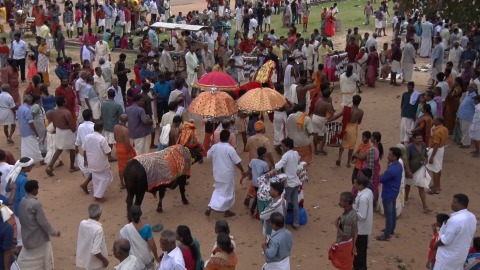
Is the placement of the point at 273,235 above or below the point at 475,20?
below

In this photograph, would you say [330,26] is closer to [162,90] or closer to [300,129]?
[162,90]

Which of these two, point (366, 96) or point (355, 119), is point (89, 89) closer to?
point (355, 119)

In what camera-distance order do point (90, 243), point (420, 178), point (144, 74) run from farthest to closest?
1. point (144, 74)
2. point (420, 178)
3. point (90, 243)

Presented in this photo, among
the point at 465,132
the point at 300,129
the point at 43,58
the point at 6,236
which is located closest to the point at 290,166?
the point at 300,129

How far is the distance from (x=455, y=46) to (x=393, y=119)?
417cm

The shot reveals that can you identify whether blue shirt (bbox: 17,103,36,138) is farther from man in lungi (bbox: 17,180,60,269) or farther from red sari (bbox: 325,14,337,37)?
red sari (bbox: 325,14,337,37)

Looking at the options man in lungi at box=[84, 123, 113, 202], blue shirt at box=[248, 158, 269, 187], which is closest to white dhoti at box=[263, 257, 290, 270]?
blue shirt at box=[248, 158, 269, 187]

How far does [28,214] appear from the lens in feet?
25.0

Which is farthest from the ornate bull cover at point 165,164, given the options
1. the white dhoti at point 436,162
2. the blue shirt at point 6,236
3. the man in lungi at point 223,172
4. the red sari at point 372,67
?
the red sari at point 372,67

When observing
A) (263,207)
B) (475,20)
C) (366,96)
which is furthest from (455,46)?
(263,207)

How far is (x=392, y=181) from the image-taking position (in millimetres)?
9078

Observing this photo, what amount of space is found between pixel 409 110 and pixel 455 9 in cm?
237

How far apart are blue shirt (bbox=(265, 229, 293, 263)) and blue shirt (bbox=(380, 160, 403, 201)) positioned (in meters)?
2.64

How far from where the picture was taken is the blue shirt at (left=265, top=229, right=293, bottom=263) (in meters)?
6.97
